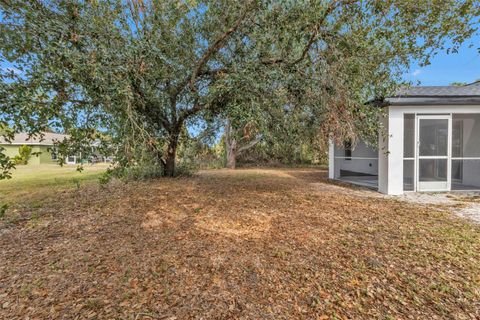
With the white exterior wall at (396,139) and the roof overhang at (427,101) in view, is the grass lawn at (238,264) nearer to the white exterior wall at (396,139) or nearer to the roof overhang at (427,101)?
the white exterior wall at (396,139)

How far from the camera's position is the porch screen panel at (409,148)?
23.4 ft

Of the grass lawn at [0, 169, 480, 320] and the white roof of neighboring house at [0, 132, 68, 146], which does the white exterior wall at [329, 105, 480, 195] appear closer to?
the grass lawn at [0, 169, 480, 320]

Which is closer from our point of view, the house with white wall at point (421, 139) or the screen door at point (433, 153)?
the house with white wall at point (421, 139)

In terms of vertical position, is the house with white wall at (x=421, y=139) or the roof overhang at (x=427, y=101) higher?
the roof overhang at (x=427, y=101)

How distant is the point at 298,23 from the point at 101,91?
13.2 ft

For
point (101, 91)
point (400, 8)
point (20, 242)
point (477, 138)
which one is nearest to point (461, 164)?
point (477, 138)

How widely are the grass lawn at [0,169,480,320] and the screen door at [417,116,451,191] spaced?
2.70 m

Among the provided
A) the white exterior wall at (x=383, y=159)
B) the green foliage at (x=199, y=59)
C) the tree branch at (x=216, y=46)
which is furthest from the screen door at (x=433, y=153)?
the tree branch at (x=216, y=46)

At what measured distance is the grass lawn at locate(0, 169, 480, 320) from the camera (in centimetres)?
208

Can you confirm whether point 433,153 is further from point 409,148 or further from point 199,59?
point 199,59

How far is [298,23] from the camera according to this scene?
15.6 feet

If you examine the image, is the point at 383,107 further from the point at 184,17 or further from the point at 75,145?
the point at 75,145

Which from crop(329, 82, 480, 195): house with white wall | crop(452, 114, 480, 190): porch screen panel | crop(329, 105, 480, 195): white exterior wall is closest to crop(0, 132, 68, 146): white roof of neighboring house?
crop(329, 82, 480, 195): house with white wall

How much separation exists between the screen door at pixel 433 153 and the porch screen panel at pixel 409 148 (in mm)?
201
